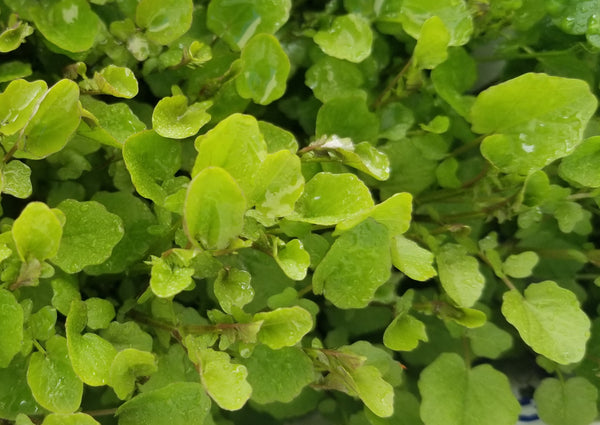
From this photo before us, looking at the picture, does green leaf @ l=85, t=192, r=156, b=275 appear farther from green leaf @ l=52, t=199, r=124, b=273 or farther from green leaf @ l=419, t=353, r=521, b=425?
green leaf @ l=419, t=353, r=521, b=425

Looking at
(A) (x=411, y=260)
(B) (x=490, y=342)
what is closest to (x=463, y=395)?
(B) (x=490, y=342)

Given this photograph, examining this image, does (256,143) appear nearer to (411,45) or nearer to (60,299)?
(60,299)

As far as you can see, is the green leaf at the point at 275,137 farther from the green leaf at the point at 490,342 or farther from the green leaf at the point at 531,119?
the green leaf at the point at 490,342

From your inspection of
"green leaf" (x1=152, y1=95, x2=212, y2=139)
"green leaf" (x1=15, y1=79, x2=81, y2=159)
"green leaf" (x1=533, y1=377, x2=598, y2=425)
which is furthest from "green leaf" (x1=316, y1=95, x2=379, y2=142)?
"green leaf" (x1=533, y1=377, x2=598, y2=425)

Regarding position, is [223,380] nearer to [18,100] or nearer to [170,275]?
[170,275]

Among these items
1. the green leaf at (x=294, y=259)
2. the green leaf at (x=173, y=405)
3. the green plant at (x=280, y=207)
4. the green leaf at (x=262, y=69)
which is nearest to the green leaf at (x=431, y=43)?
the green plant at (x=280, y=207)

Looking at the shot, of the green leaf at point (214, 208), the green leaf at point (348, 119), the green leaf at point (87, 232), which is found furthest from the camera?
the green leaf at point (348, 119)

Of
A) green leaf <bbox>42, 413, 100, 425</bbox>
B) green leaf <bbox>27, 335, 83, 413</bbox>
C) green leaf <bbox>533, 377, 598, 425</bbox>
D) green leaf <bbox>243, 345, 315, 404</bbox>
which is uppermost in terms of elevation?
green leaf <bbox>42, 413, 100, 425</bbox>
